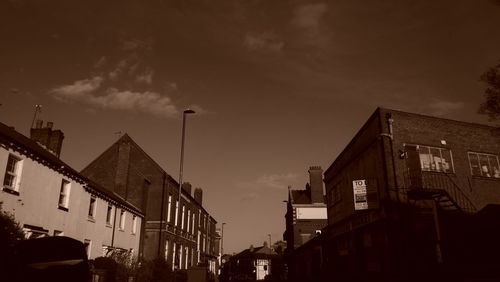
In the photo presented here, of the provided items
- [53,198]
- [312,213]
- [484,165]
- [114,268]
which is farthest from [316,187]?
[53,198]

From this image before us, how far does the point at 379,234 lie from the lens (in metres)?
19.7

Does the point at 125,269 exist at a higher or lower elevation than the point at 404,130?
lower

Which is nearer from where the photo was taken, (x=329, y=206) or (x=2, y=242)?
(x=2, y=242)

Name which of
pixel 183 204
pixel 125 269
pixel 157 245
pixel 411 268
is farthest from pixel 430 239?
pixel 183 204

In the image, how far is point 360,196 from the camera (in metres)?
20.8

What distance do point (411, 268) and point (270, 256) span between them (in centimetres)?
4959

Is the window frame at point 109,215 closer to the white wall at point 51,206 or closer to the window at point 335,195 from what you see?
the white wall at point 51,206

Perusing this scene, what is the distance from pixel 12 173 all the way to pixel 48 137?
923cm

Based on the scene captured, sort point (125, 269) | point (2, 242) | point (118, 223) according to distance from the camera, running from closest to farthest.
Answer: point (2, 242) < point (125, 269) < point (118, 223)

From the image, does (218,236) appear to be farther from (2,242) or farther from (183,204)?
(2,242)

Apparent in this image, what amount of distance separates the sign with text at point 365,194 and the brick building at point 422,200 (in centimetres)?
6

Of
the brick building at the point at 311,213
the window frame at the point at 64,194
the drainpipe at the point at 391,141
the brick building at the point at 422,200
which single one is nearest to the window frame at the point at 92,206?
the window frame at the point at 64,194

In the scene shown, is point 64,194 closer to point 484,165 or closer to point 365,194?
point 365,194

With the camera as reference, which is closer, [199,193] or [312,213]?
[312,213]
